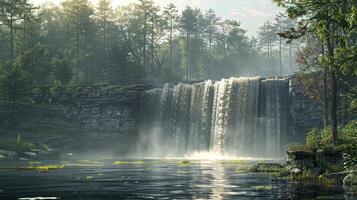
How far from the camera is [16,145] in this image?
73.0m

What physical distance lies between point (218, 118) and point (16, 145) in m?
27.3

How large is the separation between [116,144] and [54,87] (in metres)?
13.0

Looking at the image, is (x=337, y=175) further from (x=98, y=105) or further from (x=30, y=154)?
(x=98, y=105)

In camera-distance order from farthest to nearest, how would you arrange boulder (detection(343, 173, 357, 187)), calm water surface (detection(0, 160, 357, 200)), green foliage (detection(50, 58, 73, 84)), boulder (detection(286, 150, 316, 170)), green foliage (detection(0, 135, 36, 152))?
green foliage (detection(50, 58, 73, 84))
green foliage (detection(0, 135, 36, 152))
boulder (detection(286, 150, 316, 170))
boulder (detection(343, 173, 357, 187))
calm water surface (detection(0, 160, 357, 200))

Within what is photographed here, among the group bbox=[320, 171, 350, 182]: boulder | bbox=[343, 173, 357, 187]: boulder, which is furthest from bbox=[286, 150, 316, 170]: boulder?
bbox=[343, 173, 357, 187]: boulder

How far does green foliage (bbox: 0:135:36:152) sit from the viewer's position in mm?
71312

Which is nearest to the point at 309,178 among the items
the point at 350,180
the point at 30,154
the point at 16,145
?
the point at 350,180

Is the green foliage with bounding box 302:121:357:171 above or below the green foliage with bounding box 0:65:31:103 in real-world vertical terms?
below

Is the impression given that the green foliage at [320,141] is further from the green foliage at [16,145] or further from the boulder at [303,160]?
the green foliage at [16,145]

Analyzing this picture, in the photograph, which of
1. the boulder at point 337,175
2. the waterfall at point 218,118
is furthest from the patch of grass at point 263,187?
the waterfall at point 218,118

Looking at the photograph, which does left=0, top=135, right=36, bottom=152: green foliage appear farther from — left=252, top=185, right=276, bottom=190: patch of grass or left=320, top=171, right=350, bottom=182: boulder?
left=252, top=185, right=276, bottom=190: patch of grass

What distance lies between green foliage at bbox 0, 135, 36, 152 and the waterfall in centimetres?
1872

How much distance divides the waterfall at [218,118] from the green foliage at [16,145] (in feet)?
61.4

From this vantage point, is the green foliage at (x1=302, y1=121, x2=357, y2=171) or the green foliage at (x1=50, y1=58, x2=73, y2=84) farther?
the green foliage at (x1=50, y1=58, x2=73, y2=84)
